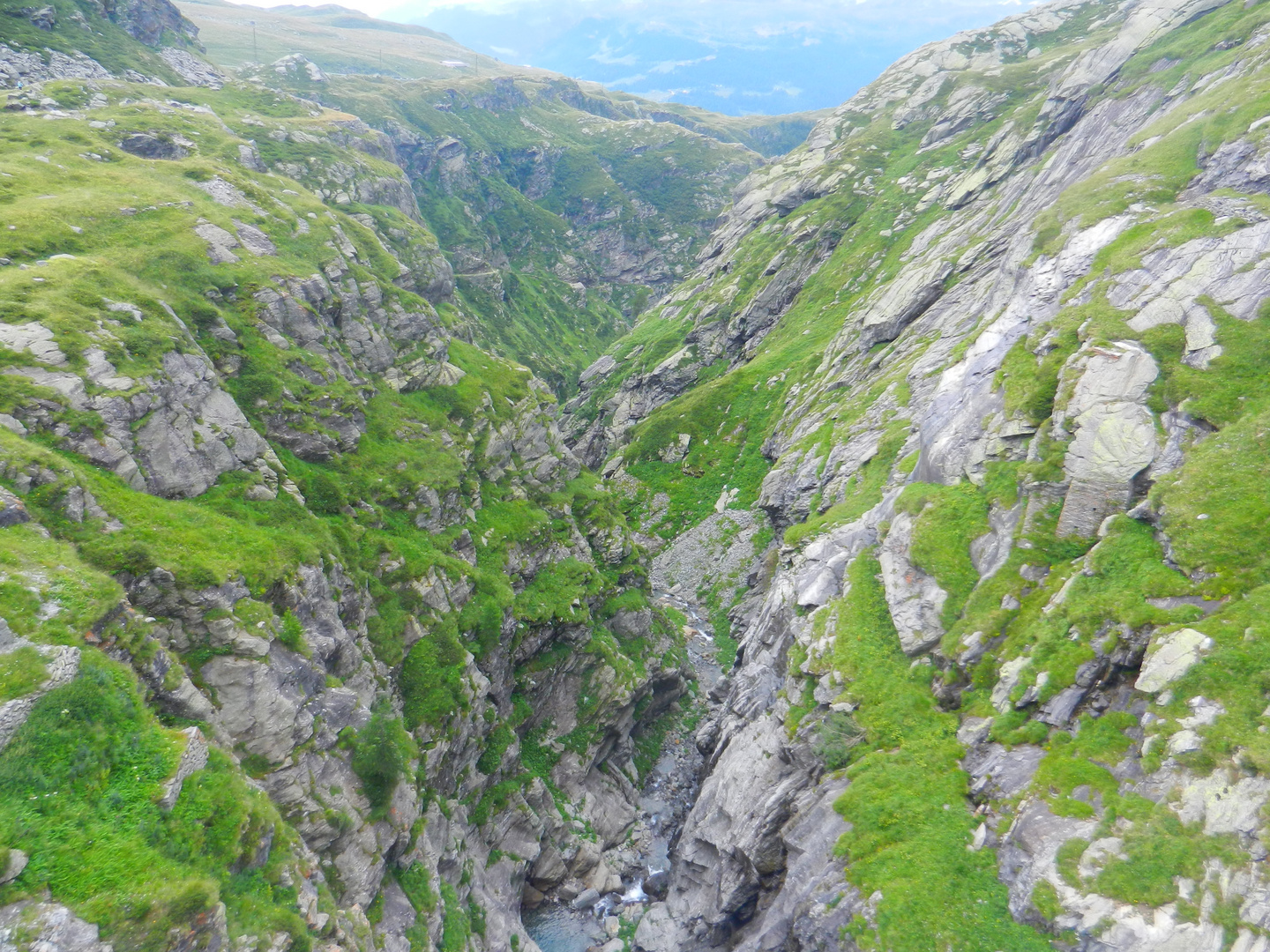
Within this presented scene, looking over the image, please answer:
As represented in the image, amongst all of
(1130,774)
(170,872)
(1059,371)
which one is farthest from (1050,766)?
(170,872)

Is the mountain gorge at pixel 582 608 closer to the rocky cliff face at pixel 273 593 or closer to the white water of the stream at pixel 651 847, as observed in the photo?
the rocky cliff face at pixel 273 593

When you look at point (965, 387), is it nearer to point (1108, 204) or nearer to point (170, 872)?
point (1108, 204)

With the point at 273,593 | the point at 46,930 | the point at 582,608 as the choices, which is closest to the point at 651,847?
the point at 582,608

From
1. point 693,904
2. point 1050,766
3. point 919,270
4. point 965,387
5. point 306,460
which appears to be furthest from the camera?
point 919,270

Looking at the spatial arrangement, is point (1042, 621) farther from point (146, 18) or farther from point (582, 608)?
point (146, 18)

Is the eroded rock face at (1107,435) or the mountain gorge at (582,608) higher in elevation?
the eroded rock face at (1107,435)

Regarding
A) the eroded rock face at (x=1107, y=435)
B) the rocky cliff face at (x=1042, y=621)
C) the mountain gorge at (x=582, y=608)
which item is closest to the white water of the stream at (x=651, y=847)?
the mountain gorge at (x=582, y=608)

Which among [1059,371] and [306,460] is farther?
[306,460]
